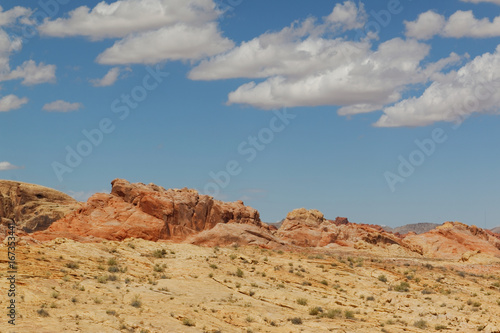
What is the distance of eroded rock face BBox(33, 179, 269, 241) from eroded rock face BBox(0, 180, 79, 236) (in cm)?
3586

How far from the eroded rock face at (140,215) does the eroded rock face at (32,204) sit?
118 feet

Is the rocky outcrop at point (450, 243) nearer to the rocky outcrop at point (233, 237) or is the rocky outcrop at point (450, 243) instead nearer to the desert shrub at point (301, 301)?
the rocky outcrop at point (233, 237)

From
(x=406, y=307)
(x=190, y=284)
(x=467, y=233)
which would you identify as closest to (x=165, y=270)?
(x=190, y=284)

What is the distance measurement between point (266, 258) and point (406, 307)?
38.8 feet

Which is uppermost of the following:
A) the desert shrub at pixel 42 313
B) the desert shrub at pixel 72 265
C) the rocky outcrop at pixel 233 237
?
the rocky outcrop at pixel 233 237

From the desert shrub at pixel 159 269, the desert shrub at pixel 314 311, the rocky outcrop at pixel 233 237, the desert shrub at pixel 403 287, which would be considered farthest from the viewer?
the rocky outcrop at pixel 233 237

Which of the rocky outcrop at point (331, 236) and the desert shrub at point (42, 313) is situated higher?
the rocky outcrop at point (331, 236)

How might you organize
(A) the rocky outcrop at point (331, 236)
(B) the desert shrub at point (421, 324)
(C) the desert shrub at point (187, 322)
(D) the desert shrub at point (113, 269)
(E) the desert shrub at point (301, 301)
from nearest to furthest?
(C) the desert shrub at point (187, 322) < (B) the desert shrub at point (421, 324) < (E) the desert shrub at point (301, 301) < (D) the desert shrub at point (113, 269) < (A) the rocky outcrop at point (331, 236)

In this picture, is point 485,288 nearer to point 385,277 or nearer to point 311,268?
point 385,277

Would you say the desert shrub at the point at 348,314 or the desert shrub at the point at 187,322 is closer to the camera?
the desert shrub at the point at 187,322

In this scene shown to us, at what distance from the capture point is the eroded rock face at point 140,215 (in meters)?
54.3

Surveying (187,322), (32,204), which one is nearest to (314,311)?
(187,322)

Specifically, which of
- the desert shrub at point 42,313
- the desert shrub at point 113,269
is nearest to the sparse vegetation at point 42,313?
the desert shrub at point 42,313

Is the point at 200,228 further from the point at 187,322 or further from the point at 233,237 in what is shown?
the point at 187,322
